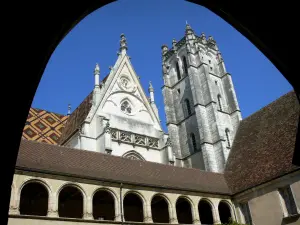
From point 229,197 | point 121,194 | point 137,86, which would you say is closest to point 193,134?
point 137,86

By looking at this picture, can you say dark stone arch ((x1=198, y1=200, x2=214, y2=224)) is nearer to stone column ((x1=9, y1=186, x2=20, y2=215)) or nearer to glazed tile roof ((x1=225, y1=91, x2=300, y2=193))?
glazed tile roof ((x1=225, y1=91, x2=300, y2=193))

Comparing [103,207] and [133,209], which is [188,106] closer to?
[133,209]

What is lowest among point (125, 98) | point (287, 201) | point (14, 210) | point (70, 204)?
point (14, 210)

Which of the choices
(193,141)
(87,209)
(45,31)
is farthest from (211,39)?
(45,31)

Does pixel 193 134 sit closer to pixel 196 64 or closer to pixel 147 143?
pixel 196 64

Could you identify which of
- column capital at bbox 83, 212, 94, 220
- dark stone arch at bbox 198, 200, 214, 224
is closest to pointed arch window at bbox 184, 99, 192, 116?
dark stone arch at bbox 198, 200, 214, 224

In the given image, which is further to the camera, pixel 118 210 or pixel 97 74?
pixel 97 74

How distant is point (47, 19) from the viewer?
1.70m

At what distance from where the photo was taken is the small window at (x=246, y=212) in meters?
16.4

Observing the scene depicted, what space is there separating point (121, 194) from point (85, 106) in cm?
1108

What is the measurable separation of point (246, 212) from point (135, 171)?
5.75 metres

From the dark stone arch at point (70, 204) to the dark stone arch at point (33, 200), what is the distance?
28.9 inches

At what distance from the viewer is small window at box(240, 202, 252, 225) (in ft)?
53.8

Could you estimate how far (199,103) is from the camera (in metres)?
35.2
